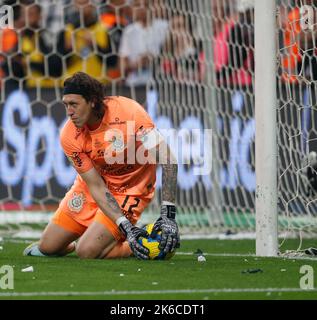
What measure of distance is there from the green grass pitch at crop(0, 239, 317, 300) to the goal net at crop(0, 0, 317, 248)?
2837 millimetres

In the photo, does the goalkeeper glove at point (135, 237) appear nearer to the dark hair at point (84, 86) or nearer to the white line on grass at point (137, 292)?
the dark hair at point (84, 86)

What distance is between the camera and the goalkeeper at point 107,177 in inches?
271

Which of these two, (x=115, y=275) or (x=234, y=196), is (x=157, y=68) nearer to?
(x=234, y=196)

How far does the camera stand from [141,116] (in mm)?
7059

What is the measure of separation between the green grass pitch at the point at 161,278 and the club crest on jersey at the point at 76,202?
34 centimetres

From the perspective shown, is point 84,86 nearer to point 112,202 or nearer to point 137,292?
point 112,202

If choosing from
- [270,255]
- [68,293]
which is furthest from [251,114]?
[68,293]

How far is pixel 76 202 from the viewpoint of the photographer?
24.8 feet

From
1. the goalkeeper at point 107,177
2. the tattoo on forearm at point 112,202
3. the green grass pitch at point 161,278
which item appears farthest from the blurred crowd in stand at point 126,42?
the tattoo on forearm at point 112,202

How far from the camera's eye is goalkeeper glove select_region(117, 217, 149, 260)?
6789 mm

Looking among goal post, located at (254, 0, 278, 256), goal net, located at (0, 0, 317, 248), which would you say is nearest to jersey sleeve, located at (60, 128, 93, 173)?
goal post, located at (254, 0, 278, 256)

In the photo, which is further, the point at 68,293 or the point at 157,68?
the point at 157,68

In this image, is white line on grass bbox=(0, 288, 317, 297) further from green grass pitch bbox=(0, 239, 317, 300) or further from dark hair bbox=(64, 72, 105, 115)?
dark hair bbox=(64, 72, 105, 115)

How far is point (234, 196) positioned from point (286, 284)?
5154 mm
